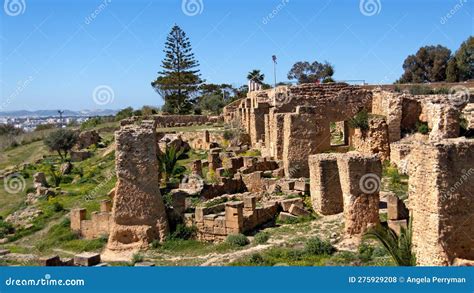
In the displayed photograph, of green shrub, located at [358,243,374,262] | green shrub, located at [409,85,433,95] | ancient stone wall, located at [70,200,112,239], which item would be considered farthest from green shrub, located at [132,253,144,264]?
green shrub, located at [409,85,433,95]

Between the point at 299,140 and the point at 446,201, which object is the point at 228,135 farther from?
the point at 446,201

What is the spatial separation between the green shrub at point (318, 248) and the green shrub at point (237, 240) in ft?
6.85

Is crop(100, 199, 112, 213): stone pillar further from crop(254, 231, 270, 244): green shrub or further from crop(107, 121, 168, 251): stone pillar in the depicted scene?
crop(254, 231, 270, 244): green shrub

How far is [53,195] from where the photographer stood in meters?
24.3

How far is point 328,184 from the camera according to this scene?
1524 cm

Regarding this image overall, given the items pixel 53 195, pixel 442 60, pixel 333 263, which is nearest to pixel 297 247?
pixel 333 263

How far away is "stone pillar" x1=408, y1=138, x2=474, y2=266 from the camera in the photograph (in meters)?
9.45

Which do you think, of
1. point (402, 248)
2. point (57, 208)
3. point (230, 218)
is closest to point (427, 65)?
point (57, 208)

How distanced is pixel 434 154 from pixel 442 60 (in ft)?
149

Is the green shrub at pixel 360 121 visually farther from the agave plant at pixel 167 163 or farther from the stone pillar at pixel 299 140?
the agave plant at pixel 167 163

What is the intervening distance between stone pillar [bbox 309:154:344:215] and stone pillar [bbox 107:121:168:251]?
4354 mm

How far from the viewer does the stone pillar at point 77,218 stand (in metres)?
17.5

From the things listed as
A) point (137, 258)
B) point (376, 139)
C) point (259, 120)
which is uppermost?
point (259, 120)

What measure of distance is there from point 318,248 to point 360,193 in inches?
66.8
